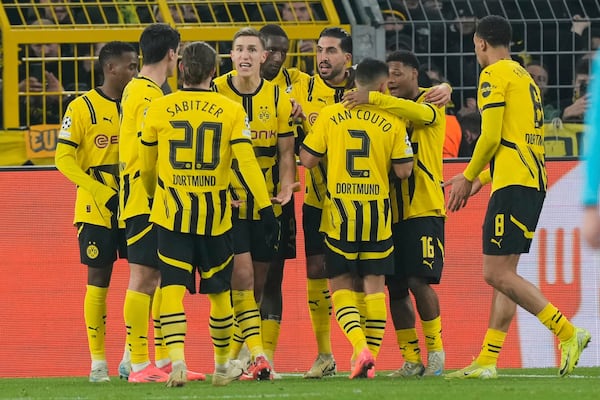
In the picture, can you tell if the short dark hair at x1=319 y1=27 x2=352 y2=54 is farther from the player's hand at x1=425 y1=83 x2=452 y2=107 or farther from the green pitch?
the green pitch

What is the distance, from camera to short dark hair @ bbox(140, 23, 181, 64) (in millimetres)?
9367

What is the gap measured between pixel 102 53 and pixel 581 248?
390 centimetres

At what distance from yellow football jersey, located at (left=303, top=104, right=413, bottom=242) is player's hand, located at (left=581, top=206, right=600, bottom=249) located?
447cm

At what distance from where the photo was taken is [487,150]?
9.30 metres

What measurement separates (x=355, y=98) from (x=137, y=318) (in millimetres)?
1929

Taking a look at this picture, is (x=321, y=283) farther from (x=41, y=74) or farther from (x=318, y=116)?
(x=41, y=74)

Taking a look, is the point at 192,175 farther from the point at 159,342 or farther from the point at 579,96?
the point at 579,96

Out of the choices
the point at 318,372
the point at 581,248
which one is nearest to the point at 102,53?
the point at 318,372

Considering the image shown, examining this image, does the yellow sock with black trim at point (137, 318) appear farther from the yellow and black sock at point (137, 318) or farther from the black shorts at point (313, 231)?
the black shorts at point (313, 231)

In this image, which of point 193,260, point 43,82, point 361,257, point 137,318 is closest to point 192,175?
point 193,260

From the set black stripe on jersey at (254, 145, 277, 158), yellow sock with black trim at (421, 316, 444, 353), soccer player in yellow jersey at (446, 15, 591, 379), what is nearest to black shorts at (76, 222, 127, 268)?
black stripe on jersey at (254, 145, 277, 158)

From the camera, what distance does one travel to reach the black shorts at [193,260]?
8.78 metres

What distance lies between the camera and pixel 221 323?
8.93m

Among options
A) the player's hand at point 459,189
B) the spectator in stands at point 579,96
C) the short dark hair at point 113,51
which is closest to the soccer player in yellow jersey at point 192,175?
the short dark hair at point 113,51
